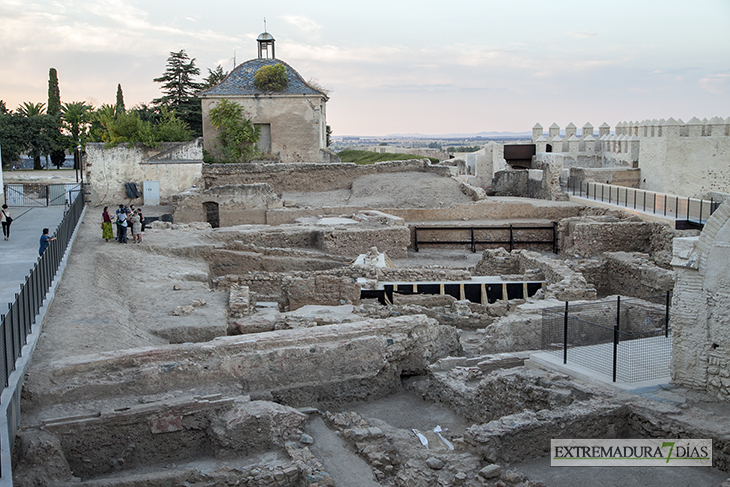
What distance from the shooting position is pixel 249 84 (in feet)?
114

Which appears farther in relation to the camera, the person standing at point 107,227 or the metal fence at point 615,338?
the person standing at point 107,227

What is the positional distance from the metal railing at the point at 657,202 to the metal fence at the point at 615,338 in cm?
946

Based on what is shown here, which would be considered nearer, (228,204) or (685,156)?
(228,204)

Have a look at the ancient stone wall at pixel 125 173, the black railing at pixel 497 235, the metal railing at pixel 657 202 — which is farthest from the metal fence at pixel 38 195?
the metal railing at pixel 657 202

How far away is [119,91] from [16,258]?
34.1 meters

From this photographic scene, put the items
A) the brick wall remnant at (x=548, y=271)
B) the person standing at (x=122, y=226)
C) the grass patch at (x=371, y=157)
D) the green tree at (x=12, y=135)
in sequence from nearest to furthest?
the brick wall remnant at (x=548, y=271) → the person standing at (x=122, y=226) → the green tree at (x=12, y=135) → the grass patch at (x=371, y=157)

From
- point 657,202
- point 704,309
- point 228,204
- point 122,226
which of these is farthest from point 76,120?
point 704,309

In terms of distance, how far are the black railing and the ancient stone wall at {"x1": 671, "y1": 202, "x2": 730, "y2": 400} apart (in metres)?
15.7

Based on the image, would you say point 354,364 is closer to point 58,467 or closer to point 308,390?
point 308,390

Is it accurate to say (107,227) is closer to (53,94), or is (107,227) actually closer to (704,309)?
(704,309)

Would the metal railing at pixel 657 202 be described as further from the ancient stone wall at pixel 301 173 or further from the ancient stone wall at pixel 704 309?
the ancient stone wall at pixel 704 309

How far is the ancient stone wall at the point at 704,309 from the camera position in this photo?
805 cm

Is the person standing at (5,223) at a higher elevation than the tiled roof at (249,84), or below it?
below

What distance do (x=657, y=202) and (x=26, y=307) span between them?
21076mm
